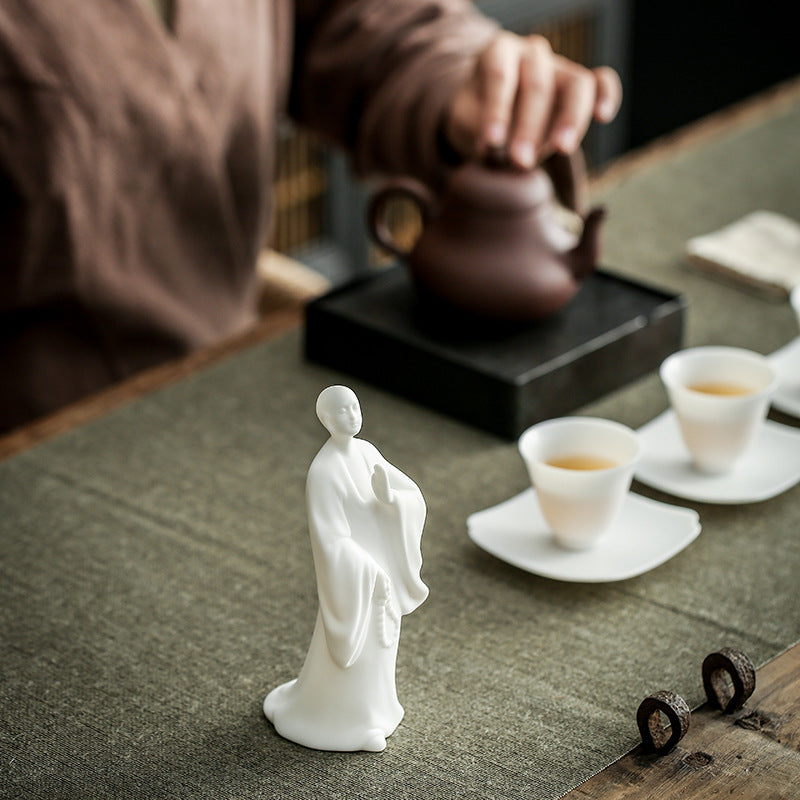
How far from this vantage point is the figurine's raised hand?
2.79 feet

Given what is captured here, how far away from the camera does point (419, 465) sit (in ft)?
4.19

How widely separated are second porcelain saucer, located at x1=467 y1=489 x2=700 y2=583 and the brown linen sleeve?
2.39ft

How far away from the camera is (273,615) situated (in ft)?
3.47

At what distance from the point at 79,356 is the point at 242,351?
31cm

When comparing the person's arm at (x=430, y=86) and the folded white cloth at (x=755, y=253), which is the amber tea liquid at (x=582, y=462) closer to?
the person's arm at (x=430, y=86)

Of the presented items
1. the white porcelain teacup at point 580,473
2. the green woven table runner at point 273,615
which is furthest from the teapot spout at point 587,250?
the white porcelain teacup at point 580,473

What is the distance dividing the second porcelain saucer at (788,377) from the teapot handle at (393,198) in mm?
402

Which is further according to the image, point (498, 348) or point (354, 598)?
Result: point (498, 348)

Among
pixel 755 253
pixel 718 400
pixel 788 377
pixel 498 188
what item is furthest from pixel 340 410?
pixel 755 253

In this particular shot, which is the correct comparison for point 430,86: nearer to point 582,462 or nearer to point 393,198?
point 393,198

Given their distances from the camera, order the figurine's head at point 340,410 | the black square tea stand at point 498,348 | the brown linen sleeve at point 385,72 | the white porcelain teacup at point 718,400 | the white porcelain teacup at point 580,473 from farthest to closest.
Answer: the brown linen sleeve at point 385,72 < the black square tea stand at point 498,348 < the white porcelain teacup at point 718,400 < the white porcelain teacup at point 580,473 < the figurine's head at point 340,410

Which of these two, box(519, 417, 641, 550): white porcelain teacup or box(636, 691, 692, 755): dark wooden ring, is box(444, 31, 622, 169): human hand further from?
box(636, 691, 692, 755): dark wooden ring

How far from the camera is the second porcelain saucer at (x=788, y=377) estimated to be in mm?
1353

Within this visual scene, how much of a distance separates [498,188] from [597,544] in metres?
0.41
